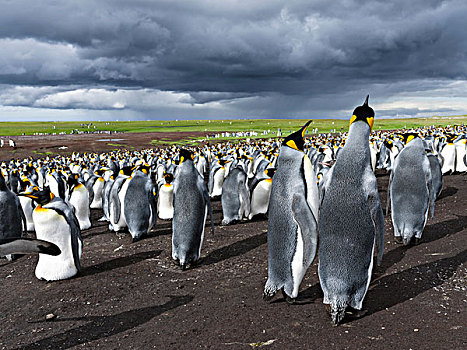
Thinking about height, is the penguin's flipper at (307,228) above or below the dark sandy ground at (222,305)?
above

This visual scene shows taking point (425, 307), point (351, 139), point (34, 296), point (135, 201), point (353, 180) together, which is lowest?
point (34, 296)

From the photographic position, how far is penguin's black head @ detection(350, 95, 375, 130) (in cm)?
389

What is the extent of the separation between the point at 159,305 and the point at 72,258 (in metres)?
1.91

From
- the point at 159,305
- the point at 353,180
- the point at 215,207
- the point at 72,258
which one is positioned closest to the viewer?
the point at 353,180

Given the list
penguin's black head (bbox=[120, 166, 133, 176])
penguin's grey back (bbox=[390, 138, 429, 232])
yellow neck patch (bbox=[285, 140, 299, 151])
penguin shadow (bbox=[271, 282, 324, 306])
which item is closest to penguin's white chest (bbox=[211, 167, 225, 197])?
penguin's black head (bbox=[120, 166, 133, 176])

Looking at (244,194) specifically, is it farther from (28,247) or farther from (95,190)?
(28,247)

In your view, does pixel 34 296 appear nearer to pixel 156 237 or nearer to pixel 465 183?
pixel 156 237

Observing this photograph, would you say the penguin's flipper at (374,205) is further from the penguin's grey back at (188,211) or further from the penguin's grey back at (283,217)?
the penguin's grey back at (188,211)

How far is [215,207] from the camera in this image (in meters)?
10.9

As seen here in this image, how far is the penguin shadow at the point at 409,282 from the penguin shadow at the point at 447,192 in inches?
199

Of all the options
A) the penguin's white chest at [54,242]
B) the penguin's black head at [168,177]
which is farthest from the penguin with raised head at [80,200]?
the penguin's white chest at [54,242]

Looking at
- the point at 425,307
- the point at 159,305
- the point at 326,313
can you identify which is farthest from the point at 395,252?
the point at 159,305

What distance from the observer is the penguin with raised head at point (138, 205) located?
7465 mm

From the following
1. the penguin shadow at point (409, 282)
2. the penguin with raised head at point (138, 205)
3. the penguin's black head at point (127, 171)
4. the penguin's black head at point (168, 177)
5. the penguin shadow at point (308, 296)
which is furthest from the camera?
the penguin's black head at point (168, 177)
